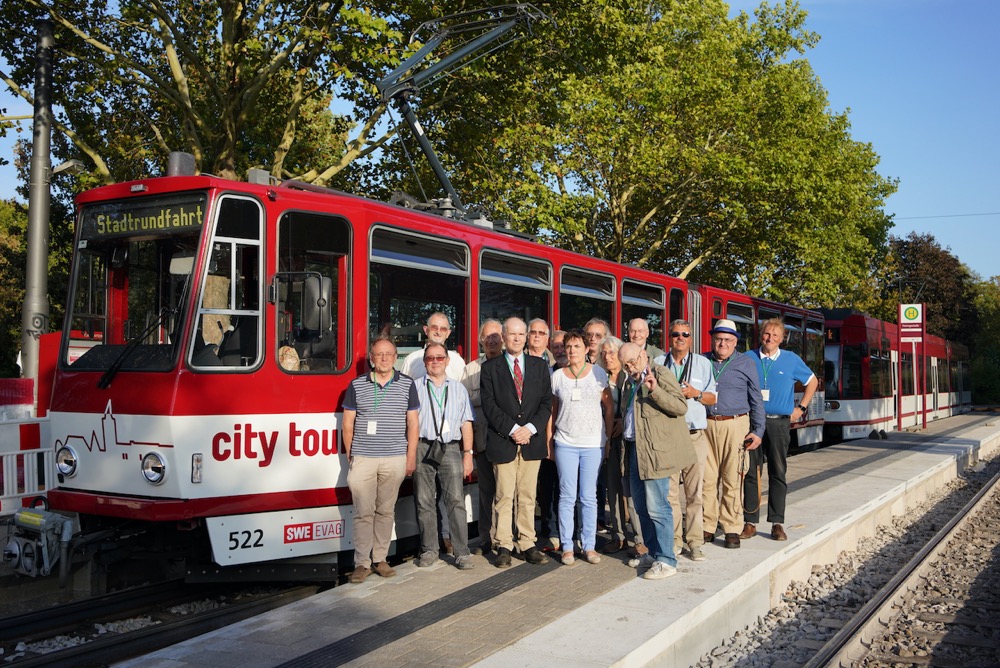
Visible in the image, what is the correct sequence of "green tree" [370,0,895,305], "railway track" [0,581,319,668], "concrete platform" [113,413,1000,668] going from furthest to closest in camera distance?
"green tree" [370,0,895,305]
"railway track" [0,581,319,668]
"concrete platform" [113,413,1000,668]

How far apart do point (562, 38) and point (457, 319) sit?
10381 millimetres

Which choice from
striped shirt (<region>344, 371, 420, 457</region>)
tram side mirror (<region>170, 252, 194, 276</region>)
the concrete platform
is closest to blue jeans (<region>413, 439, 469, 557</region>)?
the concrete platform

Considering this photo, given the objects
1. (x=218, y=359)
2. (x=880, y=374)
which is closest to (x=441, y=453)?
(x=218, y=359)

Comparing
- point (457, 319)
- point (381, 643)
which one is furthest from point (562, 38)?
point (381, 643)

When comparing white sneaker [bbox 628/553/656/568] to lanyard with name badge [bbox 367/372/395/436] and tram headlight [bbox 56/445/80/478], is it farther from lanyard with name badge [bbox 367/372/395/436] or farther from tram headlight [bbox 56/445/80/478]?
tram headlight [bbox 56/445/80/478]

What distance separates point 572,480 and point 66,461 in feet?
12.3

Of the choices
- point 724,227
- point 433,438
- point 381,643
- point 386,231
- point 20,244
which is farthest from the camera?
point 20,244

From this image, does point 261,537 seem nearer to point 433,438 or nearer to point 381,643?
point 433,438

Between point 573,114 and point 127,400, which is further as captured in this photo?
point 573,114

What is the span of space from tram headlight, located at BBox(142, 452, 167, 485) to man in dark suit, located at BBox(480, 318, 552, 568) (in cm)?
234

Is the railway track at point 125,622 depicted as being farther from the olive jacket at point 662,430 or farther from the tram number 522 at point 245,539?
the olive jacket at point 662,430

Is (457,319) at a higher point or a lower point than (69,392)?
higher

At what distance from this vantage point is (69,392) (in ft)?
22.7

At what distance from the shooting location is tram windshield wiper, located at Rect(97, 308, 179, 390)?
662 centimetres
